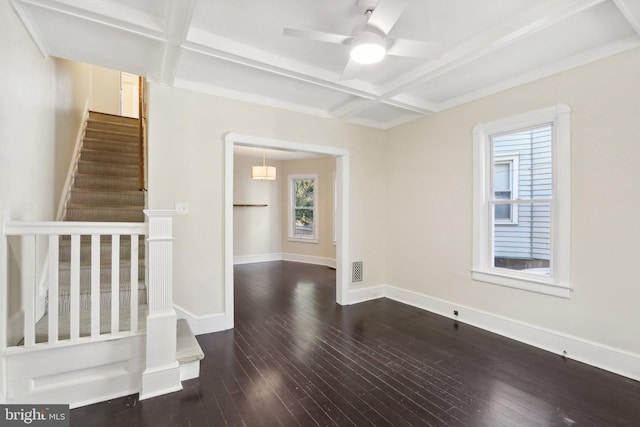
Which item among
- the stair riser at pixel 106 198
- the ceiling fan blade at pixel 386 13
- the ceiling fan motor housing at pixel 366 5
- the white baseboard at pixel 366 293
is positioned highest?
the ceiling fan motor housing at pixel 366 5

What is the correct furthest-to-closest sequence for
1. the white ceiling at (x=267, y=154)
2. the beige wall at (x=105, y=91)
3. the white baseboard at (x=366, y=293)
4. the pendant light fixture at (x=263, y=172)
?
the white ceiling at (x=267, y=154) < the pendant light fixture at (x=263, y=172) < the beige wall at (x=105, y=91) < the white baseboard at (x=366, y=293)

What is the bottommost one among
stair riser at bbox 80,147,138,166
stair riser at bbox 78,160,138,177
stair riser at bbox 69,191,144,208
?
stair riser at bbox 69,191,144,208

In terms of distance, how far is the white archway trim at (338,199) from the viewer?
3303 mm

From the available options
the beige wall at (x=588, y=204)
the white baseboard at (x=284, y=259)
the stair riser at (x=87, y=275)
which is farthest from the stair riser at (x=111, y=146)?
the beige wall at (x=588, y=204)

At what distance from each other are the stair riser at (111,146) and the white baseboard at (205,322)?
2.93m

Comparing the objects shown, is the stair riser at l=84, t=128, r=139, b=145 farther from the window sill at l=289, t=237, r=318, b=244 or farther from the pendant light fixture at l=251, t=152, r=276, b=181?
the window sill at l=289, t=237, r=318, b=244

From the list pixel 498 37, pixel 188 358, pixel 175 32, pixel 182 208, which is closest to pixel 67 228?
pixel 182 208

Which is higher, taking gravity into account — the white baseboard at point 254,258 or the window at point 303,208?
the window at point 303,208

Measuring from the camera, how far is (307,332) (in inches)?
126

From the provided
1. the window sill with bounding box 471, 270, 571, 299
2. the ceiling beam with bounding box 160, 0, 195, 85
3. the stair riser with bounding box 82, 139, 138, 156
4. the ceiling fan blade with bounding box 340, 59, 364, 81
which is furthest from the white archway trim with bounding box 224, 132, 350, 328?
the stair riser with bounding box 82, 139, 138, 156

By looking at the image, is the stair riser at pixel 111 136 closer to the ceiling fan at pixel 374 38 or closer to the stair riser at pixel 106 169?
the stair riser at pixel 106 169

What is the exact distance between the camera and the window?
296 inches

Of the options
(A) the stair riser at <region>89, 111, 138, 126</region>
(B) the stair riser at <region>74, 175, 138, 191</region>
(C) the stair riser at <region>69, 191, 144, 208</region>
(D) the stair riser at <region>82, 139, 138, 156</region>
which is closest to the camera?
(C) the stair riser at <region>69, 191, 144, 208</region>

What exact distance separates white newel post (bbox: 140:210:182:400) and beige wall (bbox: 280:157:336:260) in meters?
5.03
